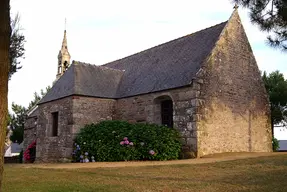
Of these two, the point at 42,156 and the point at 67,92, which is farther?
the point at 42,156

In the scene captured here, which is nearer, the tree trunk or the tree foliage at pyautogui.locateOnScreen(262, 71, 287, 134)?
the tree trunk

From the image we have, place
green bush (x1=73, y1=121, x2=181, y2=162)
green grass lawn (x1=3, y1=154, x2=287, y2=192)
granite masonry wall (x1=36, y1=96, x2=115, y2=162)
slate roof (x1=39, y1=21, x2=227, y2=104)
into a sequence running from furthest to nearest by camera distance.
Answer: granite masonry wall (x1=36, y1=96, x2=115, y2=162)
slate roof (x1=39, y1=21, x2=227, y2=104)
green bush (x1=73, y1=121, x2=181, y2=162)
green grass lawn (x1=3, y1=154, x2=287, y2=192)

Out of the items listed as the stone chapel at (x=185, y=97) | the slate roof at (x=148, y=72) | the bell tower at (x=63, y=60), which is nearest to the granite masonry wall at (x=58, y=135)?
the stone chapel at (x=185, y=97)

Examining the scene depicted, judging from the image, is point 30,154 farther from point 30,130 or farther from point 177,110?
point 177,110

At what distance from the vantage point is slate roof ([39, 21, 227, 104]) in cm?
1421

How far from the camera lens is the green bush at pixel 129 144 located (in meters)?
12.3

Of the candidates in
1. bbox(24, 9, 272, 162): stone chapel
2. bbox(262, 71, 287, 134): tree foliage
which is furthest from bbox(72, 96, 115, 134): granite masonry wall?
bbox(262, 71, 287, 134): tree foliage

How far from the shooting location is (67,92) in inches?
616

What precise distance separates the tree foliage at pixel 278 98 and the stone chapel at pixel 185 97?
7035 millimetres

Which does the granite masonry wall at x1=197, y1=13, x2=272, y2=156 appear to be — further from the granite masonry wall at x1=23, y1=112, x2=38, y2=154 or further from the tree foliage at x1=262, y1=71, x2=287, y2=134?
the granite masonry wall at x1=23, y1=112, x2=38, y2=154

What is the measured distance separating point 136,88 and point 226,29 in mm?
5104

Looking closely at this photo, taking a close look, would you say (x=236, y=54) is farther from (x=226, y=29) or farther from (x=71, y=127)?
(x=71, y=127)

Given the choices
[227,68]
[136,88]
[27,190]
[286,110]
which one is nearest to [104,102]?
[136,88]

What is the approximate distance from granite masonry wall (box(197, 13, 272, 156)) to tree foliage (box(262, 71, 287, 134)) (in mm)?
7019
